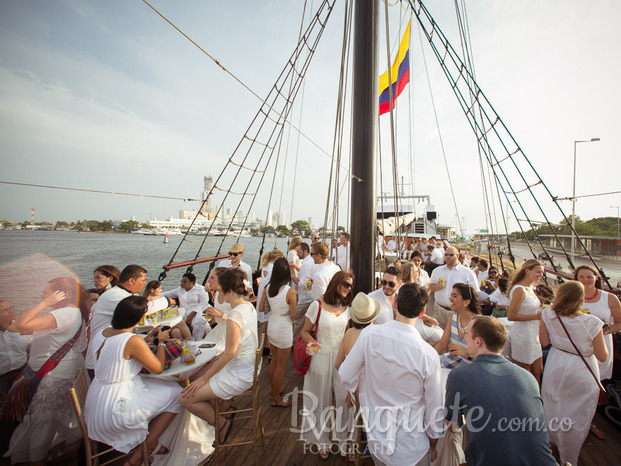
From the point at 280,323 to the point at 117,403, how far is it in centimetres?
138

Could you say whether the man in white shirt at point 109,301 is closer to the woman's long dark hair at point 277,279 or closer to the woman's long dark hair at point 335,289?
the woman's long dark hair at point 277,279

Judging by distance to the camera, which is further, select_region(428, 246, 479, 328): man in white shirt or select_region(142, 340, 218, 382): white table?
select_region(428, 246, 479, 328): man in white shirt

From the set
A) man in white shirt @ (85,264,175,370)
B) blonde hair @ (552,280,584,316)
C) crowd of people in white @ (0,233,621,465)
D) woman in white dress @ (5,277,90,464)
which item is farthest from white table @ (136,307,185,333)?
blonde hair @ (552,280,584,316)

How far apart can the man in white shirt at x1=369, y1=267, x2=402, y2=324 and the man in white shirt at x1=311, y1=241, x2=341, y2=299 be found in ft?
2.33

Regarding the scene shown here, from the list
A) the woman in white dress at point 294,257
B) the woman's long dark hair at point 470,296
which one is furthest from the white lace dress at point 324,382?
the woman in white dress at point 294,257

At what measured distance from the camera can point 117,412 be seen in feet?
5.91

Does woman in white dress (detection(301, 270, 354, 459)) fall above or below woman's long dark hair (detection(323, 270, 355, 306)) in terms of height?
below

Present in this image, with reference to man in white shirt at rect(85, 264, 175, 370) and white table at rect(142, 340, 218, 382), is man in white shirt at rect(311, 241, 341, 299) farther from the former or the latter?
man in white shirt at rect(85, 264, 175, 370)

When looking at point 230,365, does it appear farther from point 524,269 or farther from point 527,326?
point 524,269

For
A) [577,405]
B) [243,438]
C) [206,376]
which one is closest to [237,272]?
[206,376]

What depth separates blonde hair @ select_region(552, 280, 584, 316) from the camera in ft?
6.87

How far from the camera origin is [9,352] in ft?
8.25

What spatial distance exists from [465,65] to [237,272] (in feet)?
16.3

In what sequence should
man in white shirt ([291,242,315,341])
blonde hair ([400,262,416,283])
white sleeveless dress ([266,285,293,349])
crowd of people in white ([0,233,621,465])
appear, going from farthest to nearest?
man in white shirt ([291,242,315,341])
blonde hair ([400,262,416,283])
white sleeveless dress ([266,285,293,349])
crowd of people in white ([0,233,621,465])
